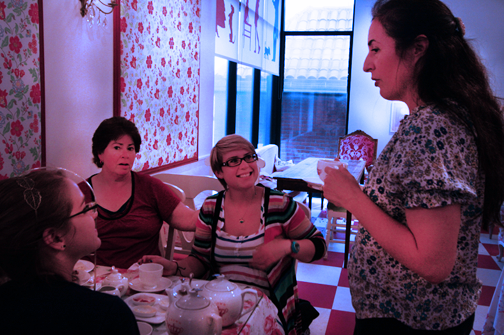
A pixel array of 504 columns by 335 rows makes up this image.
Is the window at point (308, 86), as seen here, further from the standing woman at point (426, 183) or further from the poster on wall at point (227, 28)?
the standing woman at point (426, 183)

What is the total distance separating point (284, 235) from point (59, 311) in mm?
1042

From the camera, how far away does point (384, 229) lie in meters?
0.86

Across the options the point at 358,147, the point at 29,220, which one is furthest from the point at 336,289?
the point at 358,147

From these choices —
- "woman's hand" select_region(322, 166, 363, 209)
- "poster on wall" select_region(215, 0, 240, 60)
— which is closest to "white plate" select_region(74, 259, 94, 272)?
"woman's hand" select_region(322, 166, 363, 209)

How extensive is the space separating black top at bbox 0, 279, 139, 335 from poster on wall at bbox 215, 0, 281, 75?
3.75 metres

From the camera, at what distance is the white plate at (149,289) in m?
1.30

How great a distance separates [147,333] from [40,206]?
1.53ft

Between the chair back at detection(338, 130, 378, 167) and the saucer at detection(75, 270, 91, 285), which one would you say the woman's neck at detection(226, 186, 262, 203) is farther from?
the chair back at detection(338, 130, 378, 167)

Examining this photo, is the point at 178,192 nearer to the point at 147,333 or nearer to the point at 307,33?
the point at 147,333

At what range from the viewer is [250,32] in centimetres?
514

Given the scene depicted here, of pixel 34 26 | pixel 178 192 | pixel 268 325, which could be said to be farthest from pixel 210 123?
pixel 268 325

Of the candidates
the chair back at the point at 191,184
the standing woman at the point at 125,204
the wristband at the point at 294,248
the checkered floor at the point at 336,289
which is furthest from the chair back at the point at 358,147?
the wristband at the point at 294,248

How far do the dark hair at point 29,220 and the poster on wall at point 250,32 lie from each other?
3642 millimetres

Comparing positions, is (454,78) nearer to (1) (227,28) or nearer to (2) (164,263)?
(2) (164,263)
